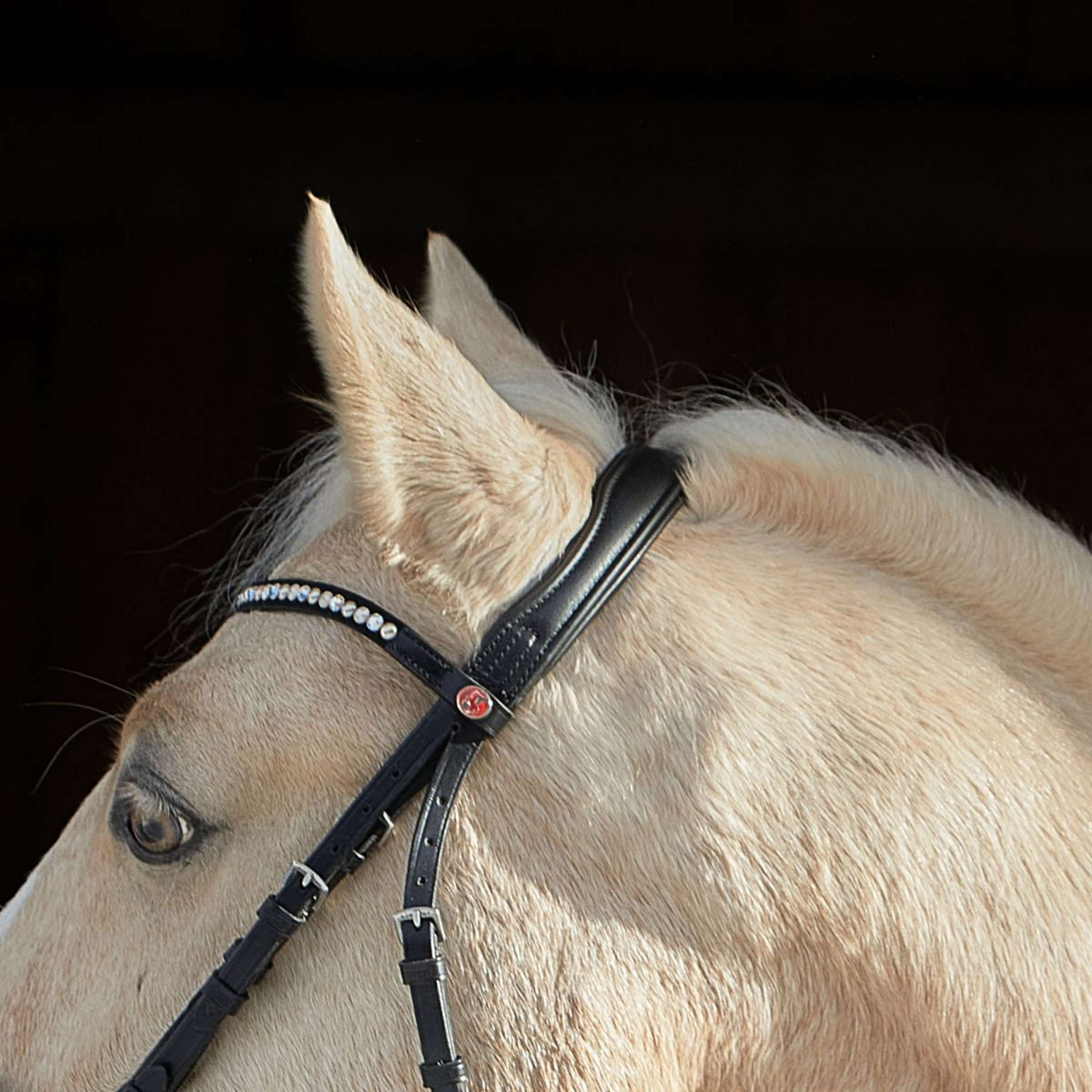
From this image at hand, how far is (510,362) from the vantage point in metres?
1.27

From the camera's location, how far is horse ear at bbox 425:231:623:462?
114cm

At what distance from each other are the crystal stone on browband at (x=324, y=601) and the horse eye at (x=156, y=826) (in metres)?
0.17

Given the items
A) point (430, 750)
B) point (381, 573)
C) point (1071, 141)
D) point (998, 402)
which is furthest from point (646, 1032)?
point (998, 402)

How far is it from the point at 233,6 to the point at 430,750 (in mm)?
2403

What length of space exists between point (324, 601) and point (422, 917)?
25 centimetres

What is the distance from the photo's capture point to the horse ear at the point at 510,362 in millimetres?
1140

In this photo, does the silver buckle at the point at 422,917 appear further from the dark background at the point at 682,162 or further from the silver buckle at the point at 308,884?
the dark background at the point at 682,162

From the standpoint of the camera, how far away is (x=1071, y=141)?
278 cm

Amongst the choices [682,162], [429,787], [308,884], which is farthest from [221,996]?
[682,162]

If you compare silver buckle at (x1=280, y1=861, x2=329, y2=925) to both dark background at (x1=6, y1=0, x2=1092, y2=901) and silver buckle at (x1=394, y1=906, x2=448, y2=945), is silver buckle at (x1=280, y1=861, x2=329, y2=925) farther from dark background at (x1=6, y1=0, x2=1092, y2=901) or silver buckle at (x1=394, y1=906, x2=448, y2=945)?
dark background at (x1=6, y1=0, x2=1092, y2=901)

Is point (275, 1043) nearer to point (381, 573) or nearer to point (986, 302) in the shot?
point (381, 573)

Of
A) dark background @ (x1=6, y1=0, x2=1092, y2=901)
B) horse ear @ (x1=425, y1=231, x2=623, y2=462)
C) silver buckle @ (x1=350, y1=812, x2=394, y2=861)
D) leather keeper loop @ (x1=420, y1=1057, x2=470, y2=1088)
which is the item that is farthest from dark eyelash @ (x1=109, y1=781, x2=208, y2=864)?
dark background @ (x1=6, y1=0, x2=1092, y2=901)

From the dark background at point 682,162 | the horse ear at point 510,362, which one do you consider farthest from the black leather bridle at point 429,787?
the dark background at point 682,162

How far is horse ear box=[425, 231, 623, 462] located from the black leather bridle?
6.4 inches
